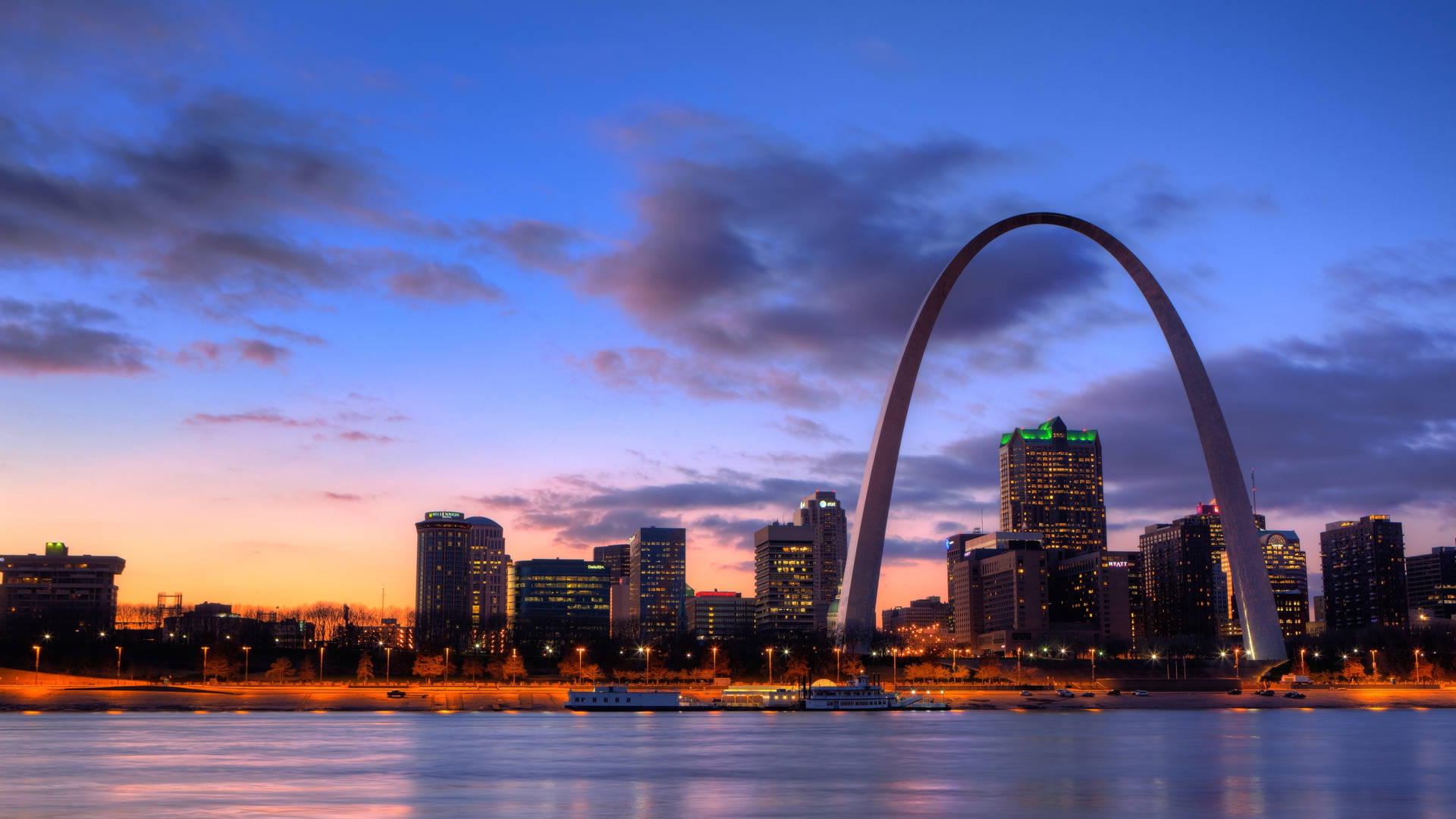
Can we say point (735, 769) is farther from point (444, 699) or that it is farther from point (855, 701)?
point (444, 699)

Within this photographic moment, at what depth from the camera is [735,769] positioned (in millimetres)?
36906

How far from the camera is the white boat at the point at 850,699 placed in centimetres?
7719

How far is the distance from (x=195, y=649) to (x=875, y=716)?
60.6 meters

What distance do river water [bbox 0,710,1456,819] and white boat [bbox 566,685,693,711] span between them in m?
14.5

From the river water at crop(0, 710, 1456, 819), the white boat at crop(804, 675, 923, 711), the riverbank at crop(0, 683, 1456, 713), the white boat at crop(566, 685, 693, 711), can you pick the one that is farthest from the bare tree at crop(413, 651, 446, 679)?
the river water at crop(0, 710, 1456, 819)

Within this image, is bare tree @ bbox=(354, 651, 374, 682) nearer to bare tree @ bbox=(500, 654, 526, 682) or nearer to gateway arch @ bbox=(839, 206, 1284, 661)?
bare tree @ bbox=(500, 654, 526, 682)

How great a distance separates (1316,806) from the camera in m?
27.8

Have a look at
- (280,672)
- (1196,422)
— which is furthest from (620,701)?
(1196,422)

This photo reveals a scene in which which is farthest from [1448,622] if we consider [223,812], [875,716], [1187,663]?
[223,812]

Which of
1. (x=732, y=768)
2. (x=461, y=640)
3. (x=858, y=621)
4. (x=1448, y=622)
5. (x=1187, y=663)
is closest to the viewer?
(x=732, y=768)

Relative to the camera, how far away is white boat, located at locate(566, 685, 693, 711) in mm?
76875

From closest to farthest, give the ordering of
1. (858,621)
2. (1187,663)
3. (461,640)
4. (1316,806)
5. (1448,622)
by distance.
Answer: (1316,806), (858,621), (1187,663), (461,640), (1448,622)

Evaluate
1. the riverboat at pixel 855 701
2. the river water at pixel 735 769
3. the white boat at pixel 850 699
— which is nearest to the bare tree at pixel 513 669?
the riverboat at pixel 855 701

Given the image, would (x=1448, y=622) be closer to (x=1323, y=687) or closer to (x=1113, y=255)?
(x=1323, y=687)
